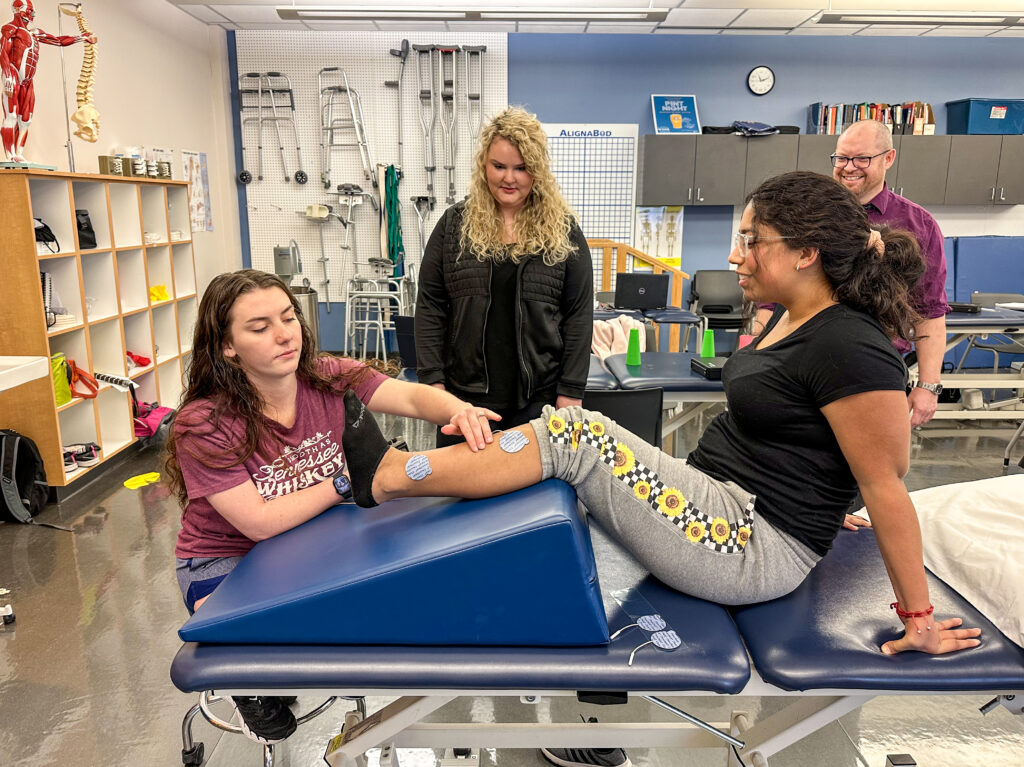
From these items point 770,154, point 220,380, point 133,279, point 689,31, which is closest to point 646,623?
point 220,380

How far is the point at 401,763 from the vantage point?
6.13ft

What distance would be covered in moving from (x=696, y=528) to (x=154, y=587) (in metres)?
2.20

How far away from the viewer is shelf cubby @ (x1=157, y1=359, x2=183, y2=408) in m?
4.69

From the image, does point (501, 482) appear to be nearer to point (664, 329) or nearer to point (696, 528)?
point (696, 528)

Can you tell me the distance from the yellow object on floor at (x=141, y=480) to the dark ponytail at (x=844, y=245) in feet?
11.2

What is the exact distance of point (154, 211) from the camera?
15.2 feet

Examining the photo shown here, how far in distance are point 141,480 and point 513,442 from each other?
3.15 meters

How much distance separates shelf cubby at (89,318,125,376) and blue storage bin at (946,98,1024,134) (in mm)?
6774

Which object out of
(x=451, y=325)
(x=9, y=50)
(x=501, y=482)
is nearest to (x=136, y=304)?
(x=9, y=50)

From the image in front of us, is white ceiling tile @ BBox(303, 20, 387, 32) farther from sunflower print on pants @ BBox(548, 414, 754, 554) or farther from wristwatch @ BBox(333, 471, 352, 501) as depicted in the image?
sunflower print on pants @ BBox(548, 414, 754, 554)

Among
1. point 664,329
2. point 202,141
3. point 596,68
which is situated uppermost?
point 596,68

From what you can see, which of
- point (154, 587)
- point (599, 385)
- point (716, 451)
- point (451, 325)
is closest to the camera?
point (716, 451)

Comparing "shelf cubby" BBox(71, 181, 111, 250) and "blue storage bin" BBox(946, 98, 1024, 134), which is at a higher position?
"blue storage bin" BBox(946, 98, 1024, 134)

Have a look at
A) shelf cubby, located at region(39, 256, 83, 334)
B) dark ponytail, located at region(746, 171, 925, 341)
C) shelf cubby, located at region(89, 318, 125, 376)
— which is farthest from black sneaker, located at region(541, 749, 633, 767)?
shelf cubby, located at region(89, 318, 125, 376)
